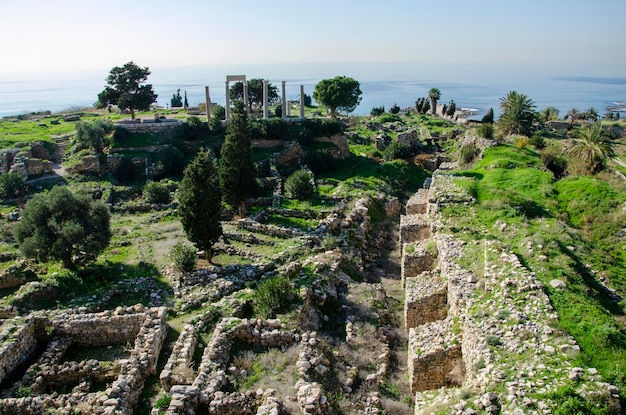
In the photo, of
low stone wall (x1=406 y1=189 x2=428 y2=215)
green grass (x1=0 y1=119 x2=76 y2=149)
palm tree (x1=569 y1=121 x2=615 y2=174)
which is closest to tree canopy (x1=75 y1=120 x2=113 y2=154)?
green grass (x1=0 y1=119 x2=76 y2=149)

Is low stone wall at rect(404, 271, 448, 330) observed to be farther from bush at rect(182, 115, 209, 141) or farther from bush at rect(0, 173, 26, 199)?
bush at rect(182, 115, 209, 141)

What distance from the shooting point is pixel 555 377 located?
9.34 meters

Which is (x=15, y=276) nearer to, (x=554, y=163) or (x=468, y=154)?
(x=468, y=154)

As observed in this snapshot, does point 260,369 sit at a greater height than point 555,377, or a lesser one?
lesser

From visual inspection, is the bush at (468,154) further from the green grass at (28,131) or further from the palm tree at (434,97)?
the palm tree at (434,97)

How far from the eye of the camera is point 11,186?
93.7ft

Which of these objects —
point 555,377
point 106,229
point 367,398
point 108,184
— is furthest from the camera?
point 108,184

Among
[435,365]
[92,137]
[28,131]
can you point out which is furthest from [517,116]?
[28,131]

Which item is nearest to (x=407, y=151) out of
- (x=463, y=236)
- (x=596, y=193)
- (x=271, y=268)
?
(x=596, y=193)

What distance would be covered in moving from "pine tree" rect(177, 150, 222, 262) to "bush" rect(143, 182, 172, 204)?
343 inches

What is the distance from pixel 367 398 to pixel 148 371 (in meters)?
5.87

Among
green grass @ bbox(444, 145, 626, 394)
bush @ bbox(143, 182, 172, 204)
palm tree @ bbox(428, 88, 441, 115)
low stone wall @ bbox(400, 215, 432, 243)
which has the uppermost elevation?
palm tree @ bbox(428, 88, 441, 115)

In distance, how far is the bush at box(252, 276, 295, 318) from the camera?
564 inches

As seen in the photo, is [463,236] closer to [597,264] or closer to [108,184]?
[597,264]
